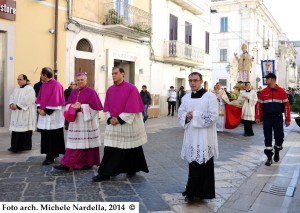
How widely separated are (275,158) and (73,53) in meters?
8.67

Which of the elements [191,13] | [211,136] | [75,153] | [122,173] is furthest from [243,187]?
[191,13]

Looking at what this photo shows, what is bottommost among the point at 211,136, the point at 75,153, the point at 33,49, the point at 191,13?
the point at 75,153

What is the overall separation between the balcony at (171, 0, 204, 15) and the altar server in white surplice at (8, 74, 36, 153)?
1474 centimetres

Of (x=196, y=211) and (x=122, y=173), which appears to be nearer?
(x=196, y=211)

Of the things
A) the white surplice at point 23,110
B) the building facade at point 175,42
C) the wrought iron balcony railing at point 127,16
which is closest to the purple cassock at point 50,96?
the white surplice at point 23,110

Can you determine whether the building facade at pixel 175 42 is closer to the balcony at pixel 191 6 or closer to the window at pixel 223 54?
the balcony at pixel 191 6

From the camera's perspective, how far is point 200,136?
4660 mm

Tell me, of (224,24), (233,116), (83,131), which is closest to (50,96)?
(83,131)

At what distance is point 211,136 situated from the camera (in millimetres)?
4715

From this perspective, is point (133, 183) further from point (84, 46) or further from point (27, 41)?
point (84, 46)

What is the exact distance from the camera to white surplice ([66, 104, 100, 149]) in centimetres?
603

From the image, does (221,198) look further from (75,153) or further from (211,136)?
(75,153)

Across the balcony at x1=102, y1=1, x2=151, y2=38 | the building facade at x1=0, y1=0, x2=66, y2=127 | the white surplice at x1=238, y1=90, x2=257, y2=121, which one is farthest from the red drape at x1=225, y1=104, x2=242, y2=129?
the building facade at x1=0, y1=0, x2=66, y2=127

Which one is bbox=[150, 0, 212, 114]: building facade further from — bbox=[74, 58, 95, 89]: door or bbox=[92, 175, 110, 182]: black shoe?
bbox=[92, 175, 110, 182]: black shoe
